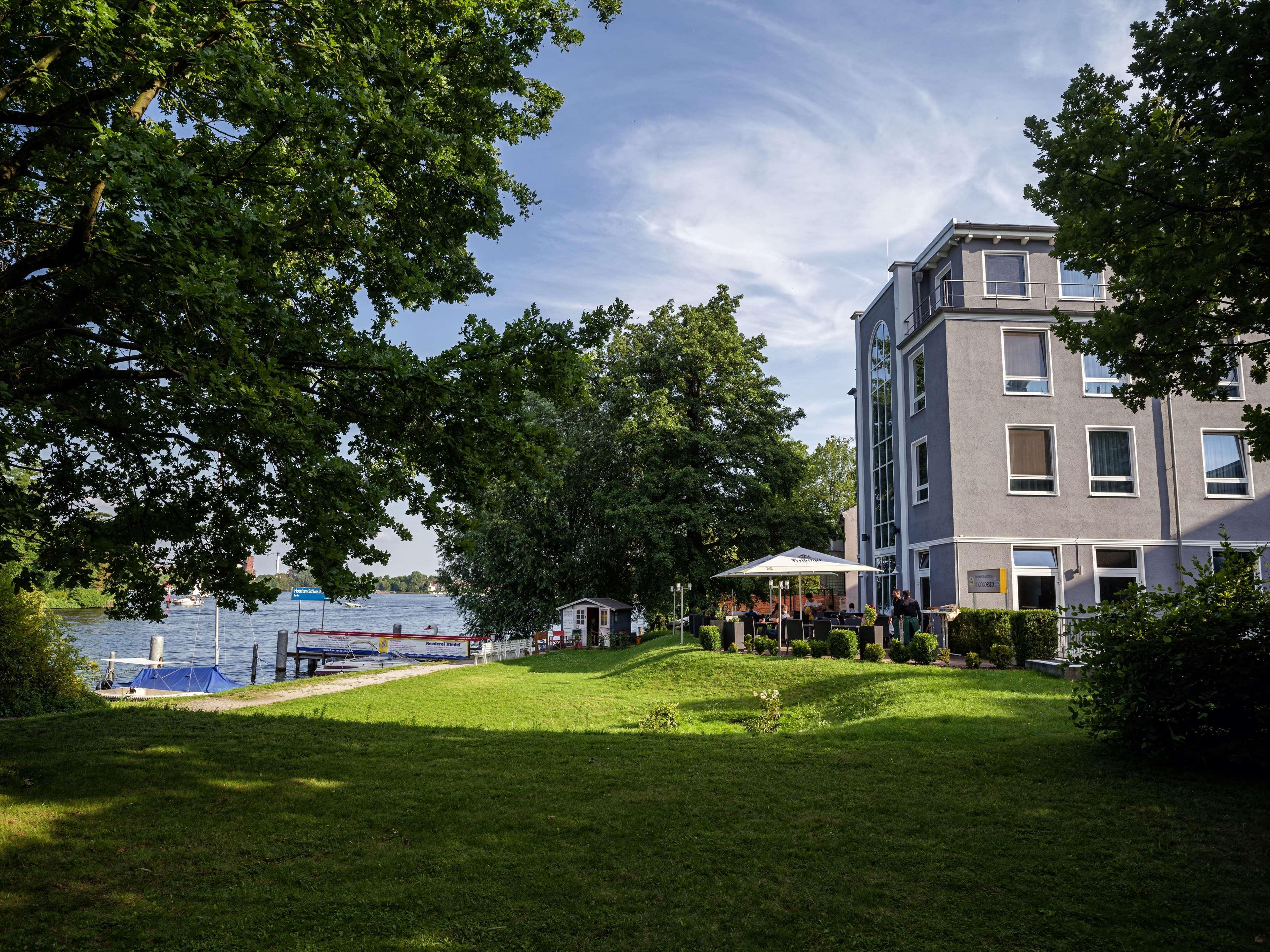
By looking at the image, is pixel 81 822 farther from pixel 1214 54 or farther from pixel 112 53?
pixel 1214 54

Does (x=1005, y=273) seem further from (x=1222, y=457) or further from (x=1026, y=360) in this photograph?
(x=1222, y=457)

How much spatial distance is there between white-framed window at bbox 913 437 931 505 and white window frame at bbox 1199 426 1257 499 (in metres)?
7.24

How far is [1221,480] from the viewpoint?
21.6 m

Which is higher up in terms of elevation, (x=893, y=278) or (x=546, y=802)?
(x=893, y=278)

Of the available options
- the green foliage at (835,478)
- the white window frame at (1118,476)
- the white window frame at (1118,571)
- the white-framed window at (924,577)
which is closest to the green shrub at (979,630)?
the white-framed window at (924,577)

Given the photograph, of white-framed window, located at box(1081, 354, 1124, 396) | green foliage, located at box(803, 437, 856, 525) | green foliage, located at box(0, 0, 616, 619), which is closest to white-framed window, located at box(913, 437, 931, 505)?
white-framed window, located at box(1081, 354, 1124, 396)

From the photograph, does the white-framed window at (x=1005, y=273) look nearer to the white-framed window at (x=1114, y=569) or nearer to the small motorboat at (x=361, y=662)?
the white-framed window at (x=1114, y=569)

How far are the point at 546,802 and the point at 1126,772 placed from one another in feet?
17.5

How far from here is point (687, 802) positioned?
6.65 meters

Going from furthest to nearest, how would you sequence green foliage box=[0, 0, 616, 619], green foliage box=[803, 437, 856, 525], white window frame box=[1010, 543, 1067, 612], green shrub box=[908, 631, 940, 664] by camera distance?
1. green foliage box=[803, 437, 856, 525]
2. white window frame box=[1010, 543, 1067, 612]
3. green shrub box=[908, 631, 940, 664]
4. green foliage box=[0, 0, 616, 619]

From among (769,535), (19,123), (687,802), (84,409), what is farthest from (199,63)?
(769,535)

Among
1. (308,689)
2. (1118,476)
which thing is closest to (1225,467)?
(1118,476)

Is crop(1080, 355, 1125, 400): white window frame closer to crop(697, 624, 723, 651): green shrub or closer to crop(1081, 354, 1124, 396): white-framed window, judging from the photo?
crop(1081, 354, 1124, 396): white-framed window

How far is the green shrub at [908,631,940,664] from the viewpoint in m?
→ 16.2
